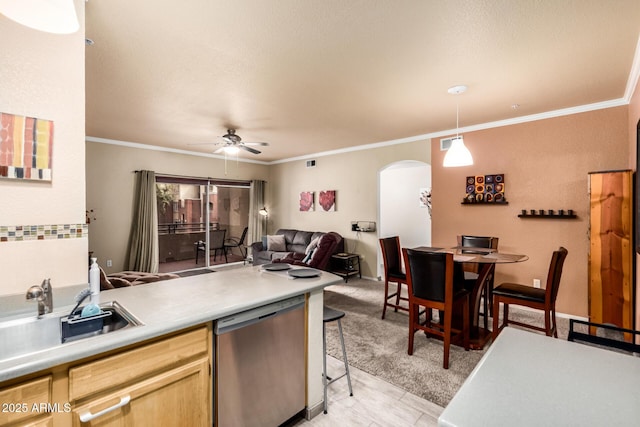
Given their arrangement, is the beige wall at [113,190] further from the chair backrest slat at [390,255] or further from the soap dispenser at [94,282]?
the chair backrest slat at [390,255]

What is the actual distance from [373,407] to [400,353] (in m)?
0.85

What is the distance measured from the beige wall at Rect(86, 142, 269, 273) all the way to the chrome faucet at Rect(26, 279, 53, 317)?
4669 millimetres

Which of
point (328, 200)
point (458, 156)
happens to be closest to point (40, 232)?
point (458, 156)

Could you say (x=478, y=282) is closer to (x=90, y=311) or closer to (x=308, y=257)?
(x=308, y=257)

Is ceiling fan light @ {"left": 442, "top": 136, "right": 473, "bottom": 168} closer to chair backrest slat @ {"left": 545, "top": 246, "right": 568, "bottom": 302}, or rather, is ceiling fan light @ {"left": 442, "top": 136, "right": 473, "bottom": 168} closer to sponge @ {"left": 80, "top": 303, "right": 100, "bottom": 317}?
chair backrest slat @ {"left": 545, "top": 246, "right": 568, "bottom": 302}

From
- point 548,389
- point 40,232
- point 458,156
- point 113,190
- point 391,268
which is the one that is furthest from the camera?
point 113,190

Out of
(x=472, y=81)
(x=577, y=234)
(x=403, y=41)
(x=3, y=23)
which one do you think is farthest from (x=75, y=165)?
(x=577, y=234)

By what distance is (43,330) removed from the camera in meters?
1.48

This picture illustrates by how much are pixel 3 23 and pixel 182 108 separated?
2.31m

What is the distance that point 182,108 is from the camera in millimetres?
3791

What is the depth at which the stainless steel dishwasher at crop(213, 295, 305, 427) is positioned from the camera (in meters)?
1.60

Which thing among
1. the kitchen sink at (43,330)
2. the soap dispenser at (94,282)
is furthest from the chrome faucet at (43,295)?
the soap dispenser at (94,282)

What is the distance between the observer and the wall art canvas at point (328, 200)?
21.4ft

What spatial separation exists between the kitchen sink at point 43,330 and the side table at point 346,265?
4496mm
